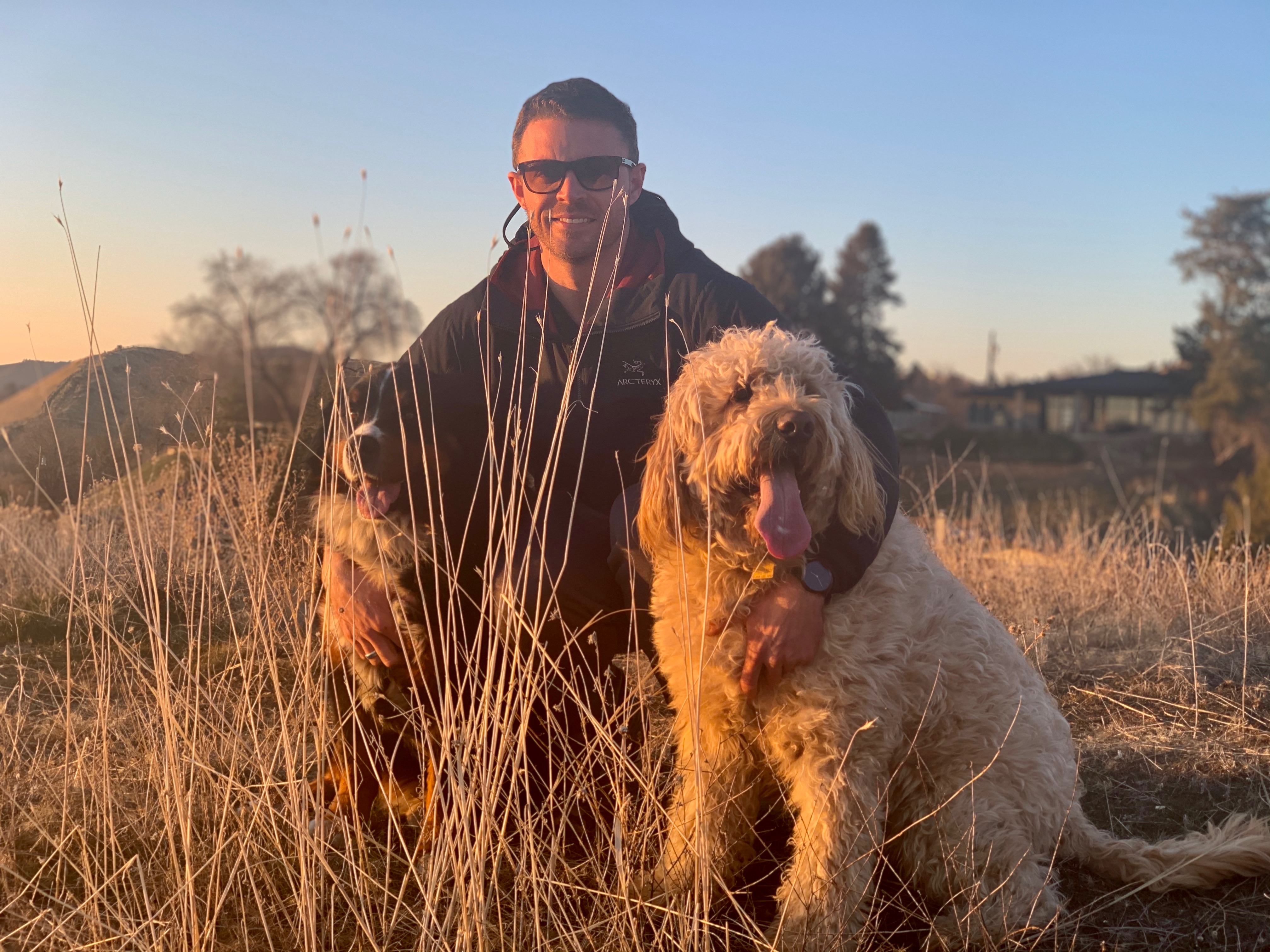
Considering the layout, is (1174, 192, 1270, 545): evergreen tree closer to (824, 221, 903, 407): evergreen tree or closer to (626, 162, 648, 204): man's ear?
(824, 221, 903, 407): evergreen tree

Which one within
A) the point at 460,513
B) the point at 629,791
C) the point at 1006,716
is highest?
the point at 460,513

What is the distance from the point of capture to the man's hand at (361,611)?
302 centimetres

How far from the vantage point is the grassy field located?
221 centimetres

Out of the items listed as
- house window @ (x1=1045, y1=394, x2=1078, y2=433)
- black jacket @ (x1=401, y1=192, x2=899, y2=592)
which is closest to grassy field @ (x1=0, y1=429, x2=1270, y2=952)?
black jacket @ (x1=401, y1=192, x2=899, y2=592)

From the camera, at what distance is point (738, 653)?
2.66 m

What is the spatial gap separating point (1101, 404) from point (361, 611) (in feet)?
141

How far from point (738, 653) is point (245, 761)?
58.6 inches

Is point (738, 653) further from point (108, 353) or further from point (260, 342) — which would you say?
point (108, 353)

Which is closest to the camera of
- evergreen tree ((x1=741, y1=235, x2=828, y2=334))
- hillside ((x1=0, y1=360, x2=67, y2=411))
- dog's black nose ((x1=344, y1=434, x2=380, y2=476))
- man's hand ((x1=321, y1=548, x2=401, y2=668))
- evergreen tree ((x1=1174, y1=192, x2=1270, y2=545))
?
hillside ((x1=0, y1=360, x2=67, y2=411))

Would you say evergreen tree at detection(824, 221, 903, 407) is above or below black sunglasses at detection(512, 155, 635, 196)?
above

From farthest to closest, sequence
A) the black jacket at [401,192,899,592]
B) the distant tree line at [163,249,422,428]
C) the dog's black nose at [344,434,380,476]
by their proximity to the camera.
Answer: the black jacket at [401,192,899,592] < the dog's black nose at [344,434,380,476] < the distant tree line at [163,249,422,428]

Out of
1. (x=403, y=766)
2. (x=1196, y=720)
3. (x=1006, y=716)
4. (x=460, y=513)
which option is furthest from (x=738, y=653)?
(x=1196, y=720)

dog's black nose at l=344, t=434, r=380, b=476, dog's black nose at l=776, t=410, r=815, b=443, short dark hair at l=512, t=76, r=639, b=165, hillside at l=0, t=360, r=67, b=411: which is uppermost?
short dark hair at l=512, t=76, r=639, b=165

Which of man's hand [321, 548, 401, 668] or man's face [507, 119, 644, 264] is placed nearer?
man's hand [321, 548, 401, 668]
